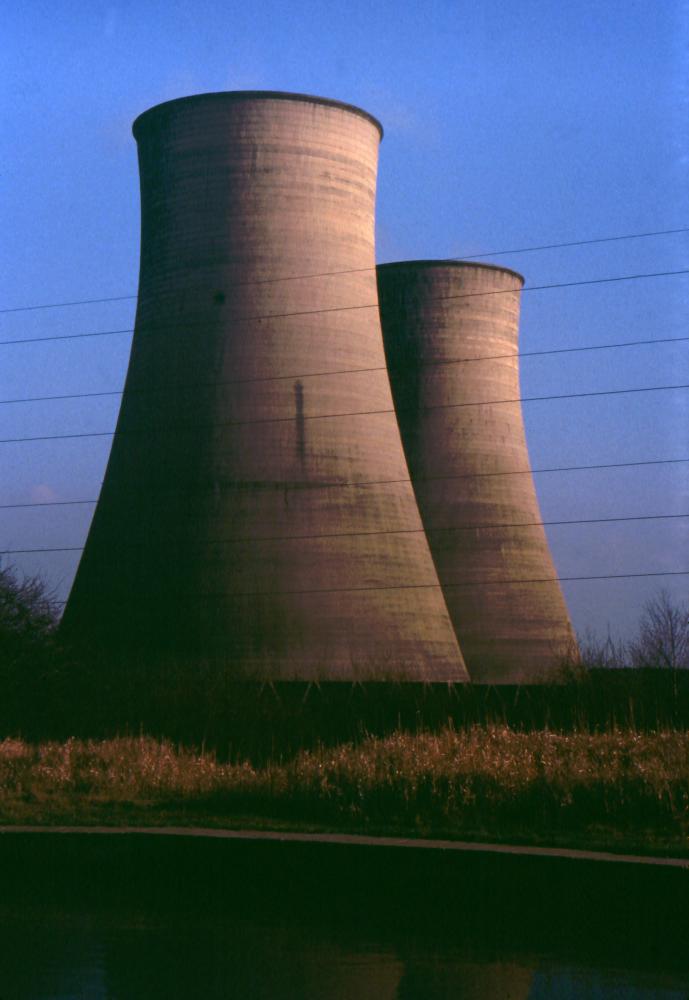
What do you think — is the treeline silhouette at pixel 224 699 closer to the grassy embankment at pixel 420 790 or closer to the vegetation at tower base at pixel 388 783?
the vegetation at tower base at pixel 388 783

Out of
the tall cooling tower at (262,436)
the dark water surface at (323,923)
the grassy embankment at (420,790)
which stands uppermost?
the tall cooling tower at (262,436)

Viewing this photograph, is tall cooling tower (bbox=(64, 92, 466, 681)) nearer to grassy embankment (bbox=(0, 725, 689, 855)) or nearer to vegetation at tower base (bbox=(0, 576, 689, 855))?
vegetation at tower base (bbox=(0, 576, 689, 855))

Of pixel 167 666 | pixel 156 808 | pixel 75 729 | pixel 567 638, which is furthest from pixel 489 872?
pixel 567 638

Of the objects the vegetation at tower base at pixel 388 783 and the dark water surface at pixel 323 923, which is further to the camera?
the vegetation at tower base at pixel 388 783

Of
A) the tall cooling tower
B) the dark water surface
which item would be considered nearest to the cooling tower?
the tall cooling tower

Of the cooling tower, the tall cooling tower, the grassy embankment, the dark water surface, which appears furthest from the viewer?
the cooling tower

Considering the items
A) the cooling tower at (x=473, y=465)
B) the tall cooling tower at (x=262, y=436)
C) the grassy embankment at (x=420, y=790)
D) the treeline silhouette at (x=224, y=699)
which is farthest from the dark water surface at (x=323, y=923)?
the cooling tower at (x=473, y=465)
